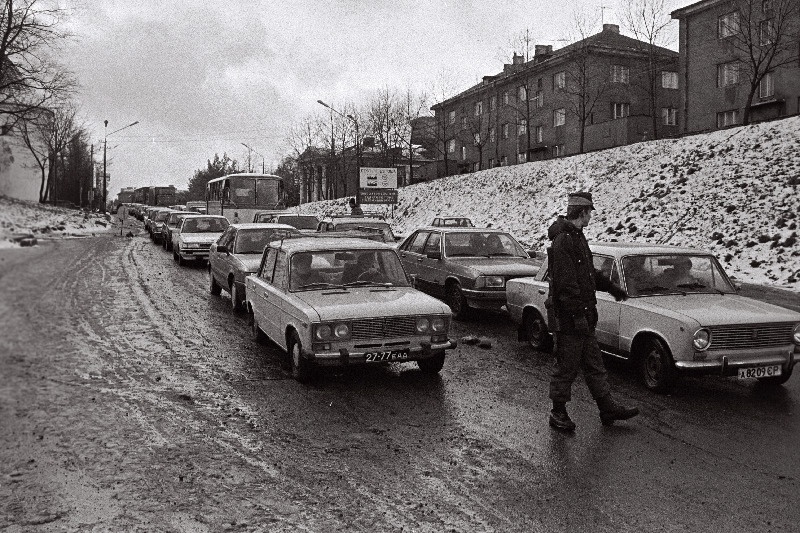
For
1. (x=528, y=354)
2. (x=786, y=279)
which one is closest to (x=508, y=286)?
(x=528, y=354)

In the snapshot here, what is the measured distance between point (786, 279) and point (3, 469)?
53.7 feet

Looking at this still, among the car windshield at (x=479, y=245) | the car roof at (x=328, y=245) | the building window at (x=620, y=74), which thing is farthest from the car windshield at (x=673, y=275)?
the building window at (x=620, y=74)

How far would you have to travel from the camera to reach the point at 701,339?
6105 mm

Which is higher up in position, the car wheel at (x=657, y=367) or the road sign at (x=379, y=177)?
the road sign at (x=379, y=177)

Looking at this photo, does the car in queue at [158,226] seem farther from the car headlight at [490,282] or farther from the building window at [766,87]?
the building window at [766,87]

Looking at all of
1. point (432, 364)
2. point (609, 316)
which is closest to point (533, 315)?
point (609, 316)

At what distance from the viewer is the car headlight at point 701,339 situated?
6086 mm

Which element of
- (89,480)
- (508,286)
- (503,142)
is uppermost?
(503,142)

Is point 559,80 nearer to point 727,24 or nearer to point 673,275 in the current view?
point 727,24

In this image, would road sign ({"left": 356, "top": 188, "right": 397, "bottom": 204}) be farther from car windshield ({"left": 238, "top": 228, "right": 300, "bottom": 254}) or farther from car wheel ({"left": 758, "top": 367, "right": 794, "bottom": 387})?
car wheel ({"left": 758, "top": 367, "right": 794, "bottom": 387})

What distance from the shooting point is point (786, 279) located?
1479 cm

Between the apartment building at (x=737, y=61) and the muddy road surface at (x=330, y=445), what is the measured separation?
2607 cm

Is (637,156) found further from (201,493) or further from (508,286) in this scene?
(201,493)

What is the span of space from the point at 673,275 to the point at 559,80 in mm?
42040
